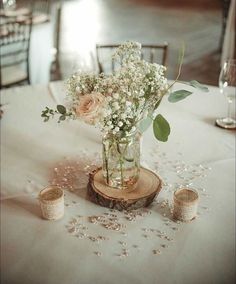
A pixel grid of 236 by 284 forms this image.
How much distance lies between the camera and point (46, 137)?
1619 millimetres

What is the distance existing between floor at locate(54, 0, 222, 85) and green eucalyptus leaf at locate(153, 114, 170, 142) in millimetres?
2884

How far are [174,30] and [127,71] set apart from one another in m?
5.87

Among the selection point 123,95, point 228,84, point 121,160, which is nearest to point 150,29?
point 228,84

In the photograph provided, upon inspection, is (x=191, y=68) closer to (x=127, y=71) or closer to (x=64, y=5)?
(x=127, y=71)

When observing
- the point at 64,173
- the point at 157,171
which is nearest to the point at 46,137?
the point at 64,173

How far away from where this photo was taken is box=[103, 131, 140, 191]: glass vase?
1.16 meters

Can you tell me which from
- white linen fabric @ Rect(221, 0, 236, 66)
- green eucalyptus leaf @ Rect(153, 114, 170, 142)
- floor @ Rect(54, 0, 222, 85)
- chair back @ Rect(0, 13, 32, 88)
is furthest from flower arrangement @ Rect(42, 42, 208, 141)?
white linen fabric @ Rect(221, 0, 236, 66)

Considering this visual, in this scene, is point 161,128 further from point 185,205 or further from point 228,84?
point 228,84

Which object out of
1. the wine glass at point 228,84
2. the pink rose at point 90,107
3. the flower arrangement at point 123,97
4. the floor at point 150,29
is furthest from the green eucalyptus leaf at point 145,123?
the floor at point 150,29

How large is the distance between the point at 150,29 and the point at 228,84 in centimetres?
534

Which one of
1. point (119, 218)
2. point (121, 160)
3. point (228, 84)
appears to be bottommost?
point (119, 218)

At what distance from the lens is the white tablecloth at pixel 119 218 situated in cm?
100

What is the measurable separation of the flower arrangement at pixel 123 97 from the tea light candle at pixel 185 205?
192 millimetres

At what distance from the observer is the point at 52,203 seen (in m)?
1.13
